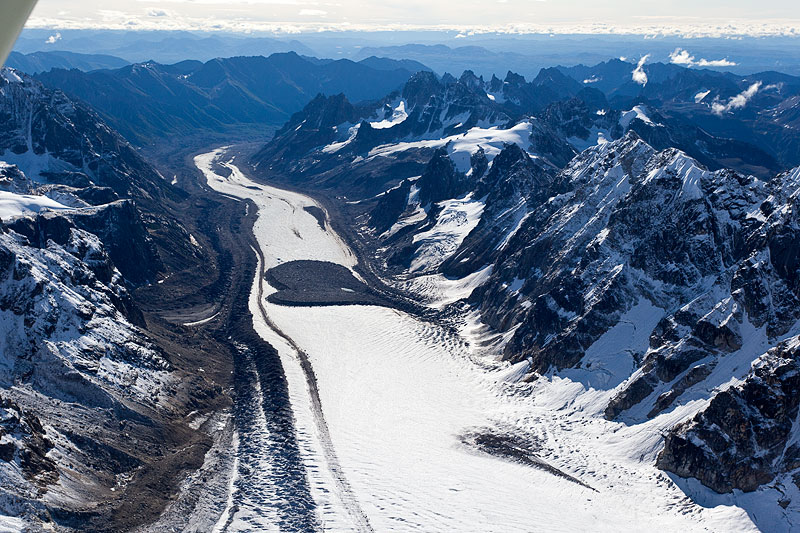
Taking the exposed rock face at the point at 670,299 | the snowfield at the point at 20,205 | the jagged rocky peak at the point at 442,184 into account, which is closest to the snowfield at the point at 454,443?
the exposed rock face at the point at 670,299

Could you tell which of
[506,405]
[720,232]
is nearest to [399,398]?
[506,405]

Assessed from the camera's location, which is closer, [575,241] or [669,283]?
[669,283]

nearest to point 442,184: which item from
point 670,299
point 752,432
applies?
point 670,299

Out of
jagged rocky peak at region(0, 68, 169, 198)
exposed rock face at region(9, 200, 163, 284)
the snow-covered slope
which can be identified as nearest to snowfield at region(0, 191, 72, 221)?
exposed rock face at region(9, 200, 163, 284)

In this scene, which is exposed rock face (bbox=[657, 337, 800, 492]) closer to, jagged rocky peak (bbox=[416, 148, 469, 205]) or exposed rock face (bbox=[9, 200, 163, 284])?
exposed rock face (bbox=[9, 200, 163, 284])

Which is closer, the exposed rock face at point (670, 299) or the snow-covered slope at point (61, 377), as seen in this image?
the snow-covered slope at point (61, 377)

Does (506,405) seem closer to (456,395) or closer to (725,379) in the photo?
(456,395)

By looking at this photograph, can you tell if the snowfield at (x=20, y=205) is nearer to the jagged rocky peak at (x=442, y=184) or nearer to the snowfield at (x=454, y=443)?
the snowfield at (x=454, y=443)

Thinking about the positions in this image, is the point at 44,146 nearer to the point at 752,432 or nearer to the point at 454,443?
the point at 454,443
